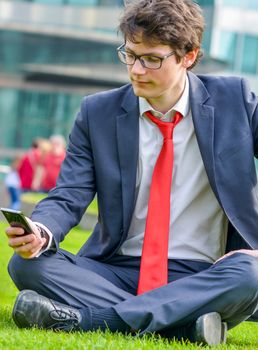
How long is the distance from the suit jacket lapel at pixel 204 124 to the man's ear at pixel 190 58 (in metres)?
0.10

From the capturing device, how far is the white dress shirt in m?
5.75

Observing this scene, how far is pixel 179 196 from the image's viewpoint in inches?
228

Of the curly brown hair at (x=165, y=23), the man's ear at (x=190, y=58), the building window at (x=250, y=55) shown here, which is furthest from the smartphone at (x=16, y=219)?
the building window at (x=250, y=55)

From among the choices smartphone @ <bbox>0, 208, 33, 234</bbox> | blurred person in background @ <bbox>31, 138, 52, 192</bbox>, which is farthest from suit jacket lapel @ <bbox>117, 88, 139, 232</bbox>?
blurred person in background @ <bbox>31, 138, 52, 192</bbox>

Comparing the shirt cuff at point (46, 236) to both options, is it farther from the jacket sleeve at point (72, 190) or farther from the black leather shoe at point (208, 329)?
the black leather shoe at point (208, 329)

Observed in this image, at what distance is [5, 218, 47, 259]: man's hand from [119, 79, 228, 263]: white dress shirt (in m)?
0.73

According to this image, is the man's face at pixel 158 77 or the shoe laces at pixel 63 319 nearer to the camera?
the shoe laces at pixel 63 319

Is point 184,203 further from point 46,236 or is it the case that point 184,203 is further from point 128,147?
point 46,236

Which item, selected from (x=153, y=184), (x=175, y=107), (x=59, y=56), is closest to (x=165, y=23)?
(x=175, y=107)

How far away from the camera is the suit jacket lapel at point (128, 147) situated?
571 cm

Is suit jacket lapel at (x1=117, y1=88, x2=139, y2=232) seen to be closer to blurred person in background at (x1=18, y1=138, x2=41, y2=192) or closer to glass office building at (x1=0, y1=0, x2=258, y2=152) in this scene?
blurred person in background at (x1=18, y1=138, x2=41, y2=192)

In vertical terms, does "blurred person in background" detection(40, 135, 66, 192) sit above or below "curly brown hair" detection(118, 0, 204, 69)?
below


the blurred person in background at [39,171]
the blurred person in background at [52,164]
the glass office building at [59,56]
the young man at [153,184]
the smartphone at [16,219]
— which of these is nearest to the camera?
the smartphone at [16,219]

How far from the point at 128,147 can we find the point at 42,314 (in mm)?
1042
